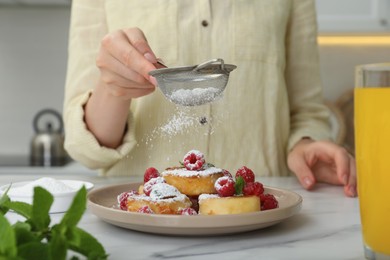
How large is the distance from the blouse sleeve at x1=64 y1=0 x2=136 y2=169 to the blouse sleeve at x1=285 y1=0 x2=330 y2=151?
472mm

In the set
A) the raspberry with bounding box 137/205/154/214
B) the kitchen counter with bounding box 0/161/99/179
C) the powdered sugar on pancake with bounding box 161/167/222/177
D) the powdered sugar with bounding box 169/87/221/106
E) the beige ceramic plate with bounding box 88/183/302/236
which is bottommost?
the kitchen counter with bounding box 0/161/99/179

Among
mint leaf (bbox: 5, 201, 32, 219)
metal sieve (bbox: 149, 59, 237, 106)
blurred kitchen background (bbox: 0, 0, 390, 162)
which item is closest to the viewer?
mint leaf (bbox: 5, 201, 32, 219)

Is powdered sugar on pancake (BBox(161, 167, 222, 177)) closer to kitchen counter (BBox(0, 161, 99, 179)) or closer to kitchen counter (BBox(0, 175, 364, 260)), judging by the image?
kitchen counter (BBox(0, 175, 364, 260))

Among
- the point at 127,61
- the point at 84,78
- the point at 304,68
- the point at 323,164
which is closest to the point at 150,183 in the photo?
the point at 127,61

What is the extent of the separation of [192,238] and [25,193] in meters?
0.29

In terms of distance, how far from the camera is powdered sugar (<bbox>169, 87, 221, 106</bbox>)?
0.90m

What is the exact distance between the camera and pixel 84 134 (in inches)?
48.7

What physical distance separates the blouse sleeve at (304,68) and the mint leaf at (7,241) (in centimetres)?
111

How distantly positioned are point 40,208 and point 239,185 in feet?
1.12

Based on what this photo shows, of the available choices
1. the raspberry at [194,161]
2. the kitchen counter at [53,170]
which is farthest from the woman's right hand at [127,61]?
the kitchen counter at [53,170]

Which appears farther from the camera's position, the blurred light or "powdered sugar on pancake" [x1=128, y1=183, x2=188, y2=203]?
the blurred light

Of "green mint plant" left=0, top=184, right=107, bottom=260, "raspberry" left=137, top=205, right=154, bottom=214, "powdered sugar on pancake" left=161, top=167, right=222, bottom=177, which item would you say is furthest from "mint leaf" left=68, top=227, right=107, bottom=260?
"powdered sugar on pancake" left=161, top=167, right=222, bottom=177

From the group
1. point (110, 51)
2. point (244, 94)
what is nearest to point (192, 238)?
point (110, 51)

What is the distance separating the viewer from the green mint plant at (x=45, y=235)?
40cm
